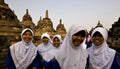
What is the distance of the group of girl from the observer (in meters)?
3.29

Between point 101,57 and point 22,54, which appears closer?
point 101,57

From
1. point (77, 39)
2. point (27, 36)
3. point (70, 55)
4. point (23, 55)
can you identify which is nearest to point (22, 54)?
point (23, 55)

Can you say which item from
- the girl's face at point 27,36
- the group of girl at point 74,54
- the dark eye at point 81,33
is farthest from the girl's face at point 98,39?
the girl's face at point 27,36

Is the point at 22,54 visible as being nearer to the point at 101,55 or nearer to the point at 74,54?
the point at 74,54

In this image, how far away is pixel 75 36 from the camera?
3271mm

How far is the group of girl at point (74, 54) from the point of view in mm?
3292

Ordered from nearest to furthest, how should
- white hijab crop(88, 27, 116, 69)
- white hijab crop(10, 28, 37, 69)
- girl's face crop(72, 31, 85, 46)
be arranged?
girl's face crop(72, 31, 85, 46) < white hijab crop(88, 27, 116, 69) < white hijab crop(10, 28, 37, 69)

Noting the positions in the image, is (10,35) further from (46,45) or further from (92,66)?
(92,66)

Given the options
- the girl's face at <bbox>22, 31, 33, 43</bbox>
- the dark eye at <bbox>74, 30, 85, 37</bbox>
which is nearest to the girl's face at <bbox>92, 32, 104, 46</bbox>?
the dark eye at <bbox>74, 30, 85, 37</bbox>

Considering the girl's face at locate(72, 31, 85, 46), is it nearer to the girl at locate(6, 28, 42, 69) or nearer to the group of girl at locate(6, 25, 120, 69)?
the group of girl at locate(6, 25, 120, 69)

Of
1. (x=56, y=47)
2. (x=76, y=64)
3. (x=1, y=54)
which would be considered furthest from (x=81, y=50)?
(x=1, y=54)

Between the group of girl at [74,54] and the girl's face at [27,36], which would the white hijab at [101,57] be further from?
the girl's face at [27,36]

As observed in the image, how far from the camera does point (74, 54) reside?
332cm

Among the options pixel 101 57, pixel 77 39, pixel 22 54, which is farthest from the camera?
pixel 22 54
